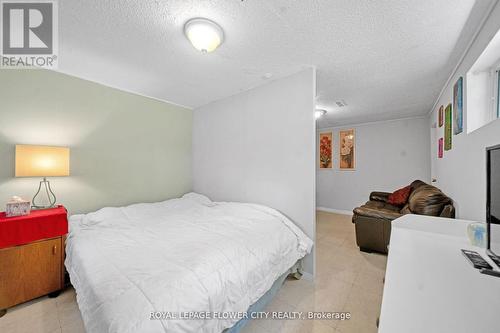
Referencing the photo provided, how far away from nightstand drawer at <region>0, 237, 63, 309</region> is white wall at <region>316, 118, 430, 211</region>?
5685mm

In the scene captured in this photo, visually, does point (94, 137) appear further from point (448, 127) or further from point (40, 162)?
point (448, 127)

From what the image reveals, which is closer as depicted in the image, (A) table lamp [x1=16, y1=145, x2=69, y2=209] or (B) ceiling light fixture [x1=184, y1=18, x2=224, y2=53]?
(B) ceiling light fixture [x1=184, y1=18, x2=224, y2=53]

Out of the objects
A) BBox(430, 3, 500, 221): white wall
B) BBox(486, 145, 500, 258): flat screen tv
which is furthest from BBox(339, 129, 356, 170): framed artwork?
BBox(486, 145, 500, 258): flat screen tv

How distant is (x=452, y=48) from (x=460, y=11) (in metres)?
0.64

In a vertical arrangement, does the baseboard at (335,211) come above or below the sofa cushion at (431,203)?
below

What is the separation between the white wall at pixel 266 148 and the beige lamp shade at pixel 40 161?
191cm

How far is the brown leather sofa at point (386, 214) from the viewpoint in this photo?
7.63 ft

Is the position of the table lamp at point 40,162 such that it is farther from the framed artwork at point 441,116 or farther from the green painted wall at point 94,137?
the framed artwork at point 441,116

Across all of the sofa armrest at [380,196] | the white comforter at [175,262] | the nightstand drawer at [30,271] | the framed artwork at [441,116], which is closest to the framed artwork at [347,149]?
the sofa armrest at [380,196]

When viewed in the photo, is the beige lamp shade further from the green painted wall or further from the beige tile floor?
the beige tile floor

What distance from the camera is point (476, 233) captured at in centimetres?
125

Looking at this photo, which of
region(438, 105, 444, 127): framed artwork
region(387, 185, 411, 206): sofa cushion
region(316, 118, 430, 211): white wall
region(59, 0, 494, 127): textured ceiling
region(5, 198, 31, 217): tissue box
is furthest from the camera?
region(316, 118, 430, 211): white wall

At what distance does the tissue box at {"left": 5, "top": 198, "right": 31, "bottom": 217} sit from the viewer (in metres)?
1.84

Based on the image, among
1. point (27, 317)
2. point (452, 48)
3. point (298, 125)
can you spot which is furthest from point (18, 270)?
point (452, 48)
